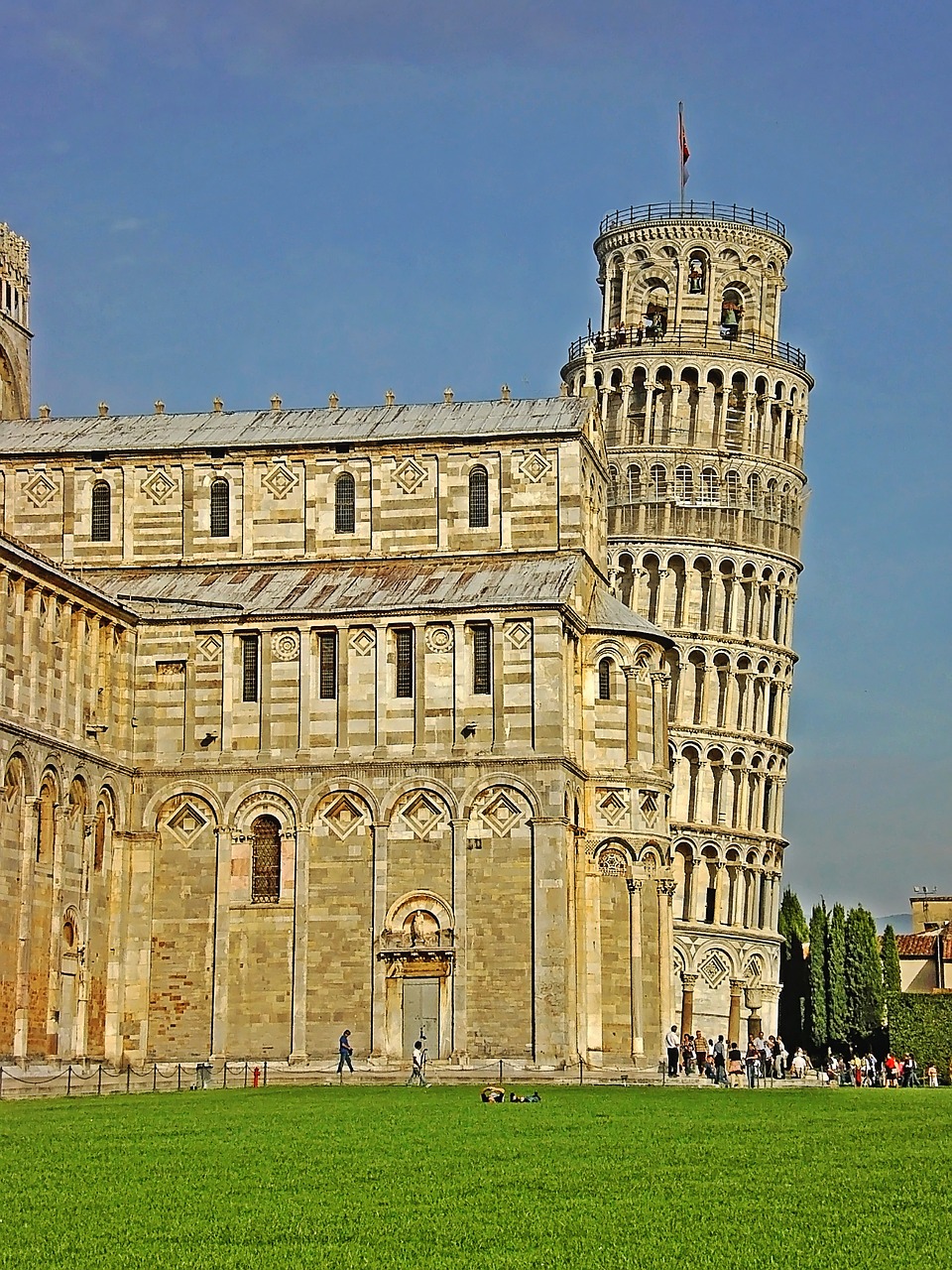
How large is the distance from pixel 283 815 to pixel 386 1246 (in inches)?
1730

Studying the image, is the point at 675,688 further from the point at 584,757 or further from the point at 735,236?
the point at 584,757

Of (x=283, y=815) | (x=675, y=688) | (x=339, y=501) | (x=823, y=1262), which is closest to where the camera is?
(x=823, y=1262)

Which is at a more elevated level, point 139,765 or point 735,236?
point 735,236

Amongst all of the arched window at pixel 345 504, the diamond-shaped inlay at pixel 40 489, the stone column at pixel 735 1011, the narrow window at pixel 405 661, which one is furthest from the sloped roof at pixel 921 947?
the diamond-shaped inlay at pixel 40 489

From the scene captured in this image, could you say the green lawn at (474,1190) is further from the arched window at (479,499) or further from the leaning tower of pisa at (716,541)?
the leaning tower of pisa at (716,541)

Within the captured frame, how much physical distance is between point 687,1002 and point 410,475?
38.6 metres

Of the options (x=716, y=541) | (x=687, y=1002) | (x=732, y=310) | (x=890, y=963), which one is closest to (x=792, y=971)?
(x=890, y=963)

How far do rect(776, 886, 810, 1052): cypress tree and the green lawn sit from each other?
6618 centimetres

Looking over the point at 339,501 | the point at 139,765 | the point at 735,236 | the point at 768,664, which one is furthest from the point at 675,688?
the point at 139,765

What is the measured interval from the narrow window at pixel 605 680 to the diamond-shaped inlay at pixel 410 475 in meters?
8.63

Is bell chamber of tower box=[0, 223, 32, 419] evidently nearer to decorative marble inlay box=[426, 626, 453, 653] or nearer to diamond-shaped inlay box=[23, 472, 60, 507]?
diamond-shaped inlay box=[23, 472, 60, 507]

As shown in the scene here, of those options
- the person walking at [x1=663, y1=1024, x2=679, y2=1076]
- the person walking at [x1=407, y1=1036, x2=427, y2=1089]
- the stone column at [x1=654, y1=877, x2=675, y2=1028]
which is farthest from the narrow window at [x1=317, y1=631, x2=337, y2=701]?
the person walking at [x1=663, y1=1024, x2=679, y2=1076]

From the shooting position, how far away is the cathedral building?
63.9 meters

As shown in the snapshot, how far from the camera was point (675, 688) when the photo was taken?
10494 cm
